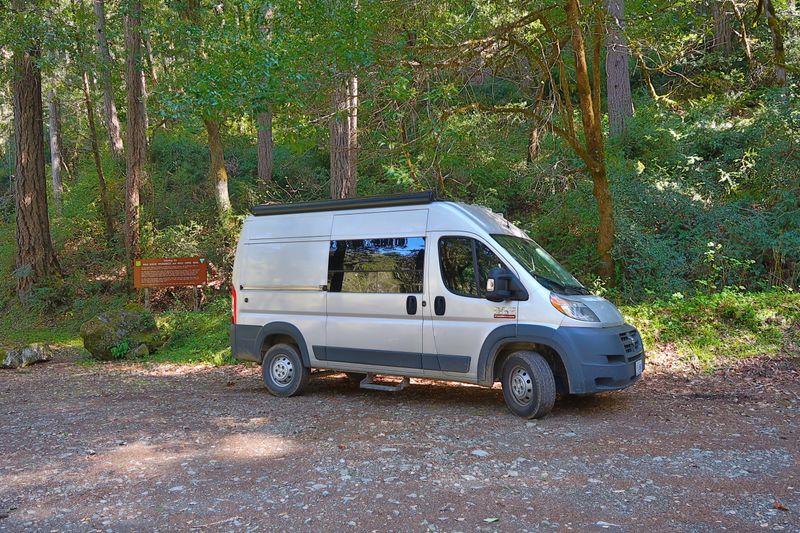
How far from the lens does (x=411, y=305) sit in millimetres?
7598

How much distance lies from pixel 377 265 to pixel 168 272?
7.92 meters

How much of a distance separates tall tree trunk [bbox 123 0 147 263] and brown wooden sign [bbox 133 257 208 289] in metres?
3.47

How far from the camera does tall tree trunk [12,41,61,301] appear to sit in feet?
58.3

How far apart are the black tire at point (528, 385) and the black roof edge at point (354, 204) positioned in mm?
2166

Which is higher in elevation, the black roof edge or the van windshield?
the black roof edge

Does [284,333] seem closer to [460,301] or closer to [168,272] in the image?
[460,301]

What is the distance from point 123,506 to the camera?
187 inches

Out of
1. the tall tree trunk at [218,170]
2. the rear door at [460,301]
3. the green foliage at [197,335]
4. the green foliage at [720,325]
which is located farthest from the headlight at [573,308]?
the tall tree trunk at [218,170]

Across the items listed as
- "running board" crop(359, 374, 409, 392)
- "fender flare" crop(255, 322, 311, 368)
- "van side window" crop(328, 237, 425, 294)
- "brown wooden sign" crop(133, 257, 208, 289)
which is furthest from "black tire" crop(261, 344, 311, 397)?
"brown wooden sign" crop(133, 257, 208, 289)

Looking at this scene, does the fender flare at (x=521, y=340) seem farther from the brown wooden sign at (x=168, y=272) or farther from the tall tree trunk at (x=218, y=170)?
the tall tree trunk at (x=218, y=170)

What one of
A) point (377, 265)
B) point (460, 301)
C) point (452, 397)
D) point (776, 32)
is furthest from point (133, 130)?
point (776, 32)

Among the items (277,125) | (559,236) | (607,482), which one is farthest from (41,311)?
(607,482)

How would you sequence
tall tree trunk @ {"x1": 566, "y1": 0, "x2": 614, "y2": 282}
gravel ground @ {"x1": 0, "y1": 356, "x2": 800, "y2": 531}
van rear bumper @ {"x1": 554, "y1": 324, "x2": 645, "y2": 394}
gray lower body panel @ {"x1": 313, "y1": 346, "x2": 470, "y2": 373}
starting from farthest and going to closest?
tall tree trunk @ {"x1": 566, "y1": 0, "x2": 614, "y2": 282} → gray lower body panel @ {"x1": 313, "y1": 346, "x2": 470, "y2": 373} → van rear bumper @ {"x1": 554, "y1": 324, "x2": 645, "y2": 394} → gravel ground @ {"x1": 0, "y1": 356, "x2": 800, "y2": 531}

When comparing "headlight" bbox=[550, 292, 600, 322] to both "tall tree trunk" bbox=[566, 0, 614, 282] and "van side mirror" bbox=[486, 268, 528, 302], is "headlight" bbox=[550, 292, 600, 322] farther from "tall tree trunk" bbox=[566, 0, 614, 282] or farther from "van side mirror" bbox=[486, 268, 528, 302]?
"tall tree trunk" bbox=[566, 0, 614, 282]
